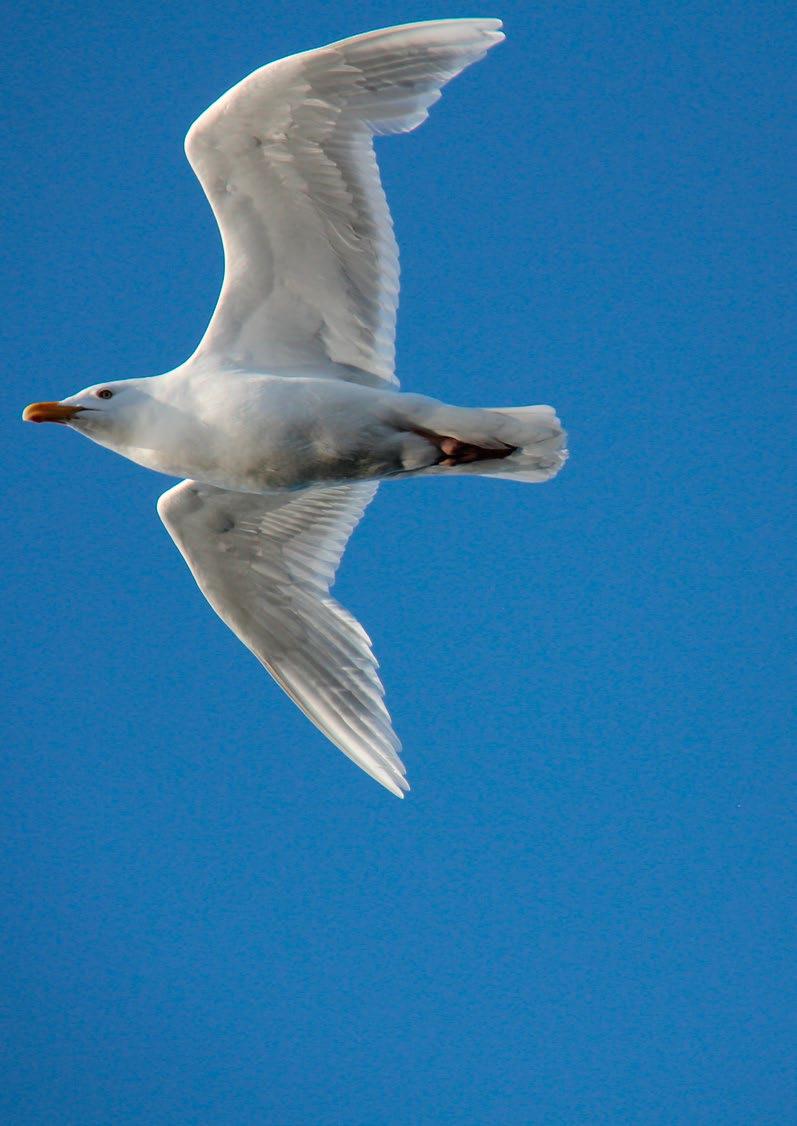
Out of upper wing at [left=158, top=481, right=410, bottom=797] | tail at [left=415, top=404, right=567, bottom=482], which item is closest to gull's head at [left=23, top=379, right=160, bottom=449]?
upper wing at [left=158, top=481, right=410, bottom=797]

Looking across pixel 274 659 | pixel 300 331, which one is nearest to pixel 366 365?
pixel 300 331

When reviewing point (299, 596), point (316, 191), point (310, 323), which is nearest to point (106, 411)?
point (310, 323)

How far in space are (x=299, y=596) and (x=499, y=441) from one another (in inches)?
35.6

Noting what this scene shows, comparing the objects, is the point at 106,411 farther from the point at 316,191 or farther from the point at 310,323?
the point at 316,191

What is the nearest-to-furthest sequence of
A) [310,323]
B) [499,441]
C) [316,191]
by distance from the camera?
[499,441], [316,191], [310,323]

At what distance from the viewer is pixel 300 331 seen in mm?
4379

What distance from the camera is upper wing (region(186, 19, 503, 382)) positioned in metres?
4.01

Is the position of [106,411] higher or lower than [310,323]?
lower

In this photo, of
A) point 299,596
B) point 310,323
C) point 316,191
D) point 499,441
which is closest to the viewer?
point 499,441

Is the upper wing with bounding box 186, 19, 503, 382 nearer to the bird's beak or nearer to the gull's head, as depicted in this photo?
the gull's head

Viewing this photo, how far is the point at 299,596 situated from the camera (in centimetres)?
479

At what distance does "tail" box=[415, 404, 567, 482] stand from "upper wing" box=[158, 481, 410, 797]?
613 millimetres

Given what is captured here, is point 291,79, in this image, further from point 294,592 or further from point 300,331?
point 294,592

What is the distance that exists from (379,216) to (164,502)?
89 centimetres
